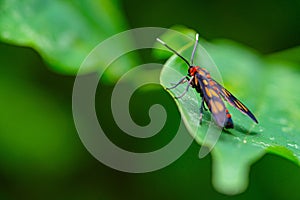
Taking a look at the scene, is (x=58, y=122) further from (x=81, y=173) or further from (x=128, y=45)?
(x=128, y=45)

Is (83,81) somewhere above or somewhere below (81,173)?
above

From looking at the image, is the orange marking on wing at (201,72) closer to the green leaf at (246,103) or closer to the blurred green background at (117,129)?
the green leaf at (246,103)

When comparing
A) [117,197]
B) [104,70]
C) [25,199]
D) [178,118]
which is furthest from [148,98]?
[25,199]

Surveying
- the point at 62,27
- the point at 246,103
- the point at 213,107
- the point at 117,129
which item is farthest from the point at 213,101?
the point at 117,129

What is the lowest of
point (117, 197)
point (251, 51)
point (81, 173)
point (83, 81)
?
point (117, 197)

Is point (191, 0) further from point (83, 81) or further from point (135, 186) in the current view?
point (135, 186)

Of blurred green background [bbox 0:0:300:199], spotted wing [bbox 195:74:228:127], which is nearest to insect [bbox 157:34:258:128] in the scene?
spotted wing [bbox 195:74:228:127]

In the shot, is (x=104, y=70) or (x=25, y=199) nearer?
(x=104, y=70)
